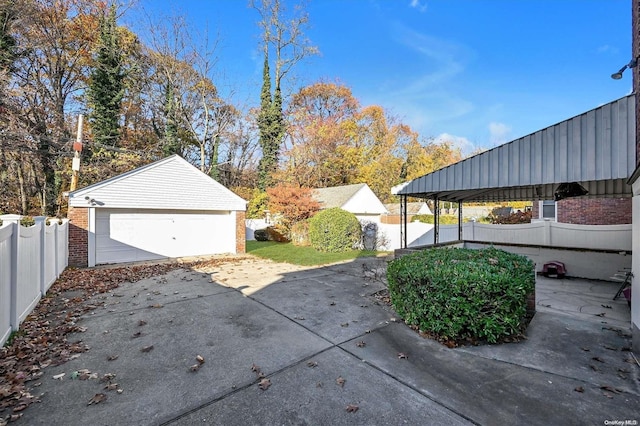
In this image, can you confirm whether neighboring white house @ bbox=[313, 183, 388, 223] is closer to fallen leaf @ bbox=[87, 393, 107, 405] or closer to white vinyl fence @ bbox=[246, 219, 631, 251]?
white vinyl fence @ bbox=[246, 219, 631, 251]

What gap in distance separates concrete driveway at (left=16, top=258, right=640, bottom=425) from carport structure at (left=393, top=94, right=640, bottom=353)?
129cm

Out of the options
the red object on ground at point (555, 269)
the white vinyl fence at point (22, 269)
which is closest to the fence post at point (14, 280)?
the white vinyl fence at point (22, 269)

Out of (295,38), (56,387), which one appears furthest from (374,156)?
(56,387)

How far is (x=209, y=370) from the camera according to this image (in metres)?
3.21

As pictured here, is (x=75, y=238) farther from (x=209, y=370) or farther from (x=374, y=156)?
(x=374, y=156)

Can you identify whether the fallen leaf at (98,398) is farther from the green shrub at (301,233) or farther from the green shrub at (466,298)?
the green shrub at (301,233)

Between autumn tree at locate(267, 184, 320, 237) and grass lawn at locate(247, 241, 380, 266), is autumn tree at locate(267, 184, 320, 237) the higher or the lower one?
the higher one

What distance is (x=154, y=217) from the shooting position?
11578mm

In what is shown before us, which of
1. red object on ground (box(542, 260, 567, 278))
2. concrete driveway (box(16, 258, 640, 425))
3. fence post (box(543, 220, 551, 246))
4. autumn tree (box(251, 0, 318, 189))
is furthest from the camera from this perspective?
autumn tree (box(251, 0, 318, 189))

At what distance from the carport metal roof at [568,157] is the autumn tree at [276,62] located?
18903 millimetres

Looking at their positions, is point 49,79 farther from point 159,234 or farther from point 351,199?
point 351,199

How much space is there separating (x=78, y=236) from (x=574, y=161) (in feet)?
44.8

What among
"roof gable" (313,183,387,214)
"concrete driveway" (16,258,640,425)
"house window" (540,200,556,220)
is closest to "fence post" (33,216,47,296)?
"concrete driveway" (16,258,640,425)

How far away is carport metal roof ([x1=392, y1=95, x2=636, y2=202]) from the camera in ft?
16.3
